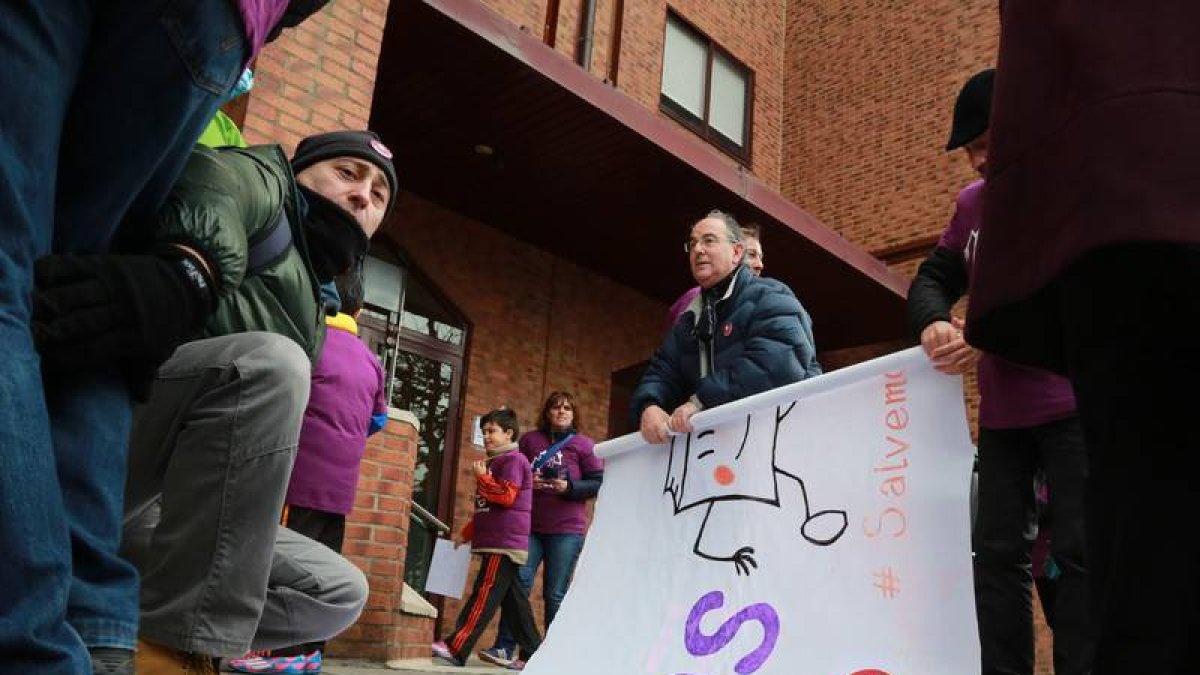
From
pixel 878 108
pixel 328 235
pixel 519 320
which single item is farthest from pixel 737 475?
pixel 878 108

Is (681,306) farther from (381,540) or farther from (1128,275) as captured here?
(1128,275)

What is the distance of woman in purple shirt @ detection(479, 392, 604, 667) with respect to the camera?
693 centimetres

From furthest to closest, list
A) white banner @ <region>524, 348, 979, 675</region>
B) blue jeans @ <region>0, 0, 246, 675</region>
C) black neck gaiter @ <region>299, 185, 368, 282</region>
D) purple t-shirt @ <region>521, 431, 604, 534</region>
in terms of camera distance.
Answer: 1. purple t-shirt @ <region>521, 431, 604, 534</region>
2. white banner @ <region>524, 348, 979, 675</region>
3. black neck gaiter @ <region>299, 185, 368, 282</region>
4. blue jeans @ <region>0, 0, 246, 675</region>

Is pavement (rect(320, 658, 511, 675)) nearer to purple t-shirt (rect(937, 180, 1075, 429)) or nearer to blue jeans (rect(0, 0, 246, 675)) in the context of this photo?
purple t-shirt (rect(937, 180, 1075, 429))

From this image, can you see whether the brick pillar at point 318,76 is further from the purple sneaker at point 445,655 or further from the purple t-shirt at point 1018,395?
the purple t-shirt at point 1018,395

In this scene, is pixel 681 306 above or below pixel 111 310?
above

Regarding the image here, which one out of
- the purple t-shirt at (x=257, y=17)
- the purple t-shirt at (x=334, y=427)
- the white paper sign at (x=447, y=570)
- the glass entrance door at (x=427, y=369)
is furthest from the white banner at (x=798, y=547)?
the glass entrance door at (x=427, y=369)

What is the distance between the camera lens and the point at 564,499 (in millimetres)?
7043

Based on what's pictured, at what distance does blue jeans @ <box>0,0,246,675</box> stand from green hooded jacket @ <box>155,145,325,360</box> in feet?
0.28

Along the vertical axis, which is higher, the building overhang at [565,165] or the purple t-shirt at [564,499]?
the building overhang at [565,165]

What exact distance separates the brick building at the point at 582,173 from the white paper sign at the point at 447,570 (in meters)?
0.68

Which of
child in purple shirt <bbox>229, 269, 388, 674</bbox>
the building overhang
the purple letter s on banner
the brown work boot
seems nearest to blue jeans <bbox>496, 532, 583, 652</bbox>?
child in purple shirt <bbox>229, 269, 388, 674</bbox>

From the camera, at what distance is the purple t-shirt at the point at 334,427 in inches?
163

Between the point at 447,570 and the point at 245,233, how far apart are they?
5.90 meters
